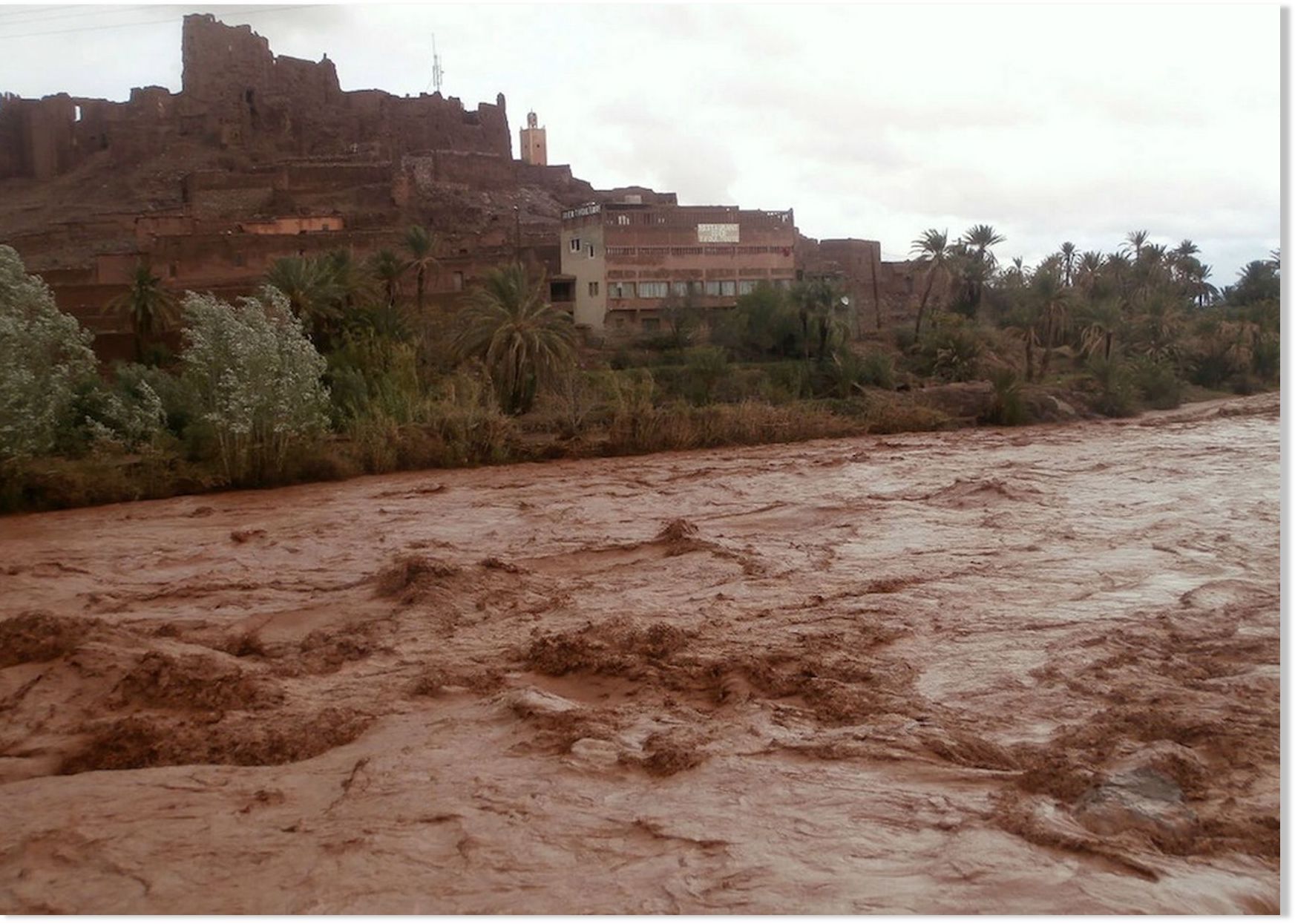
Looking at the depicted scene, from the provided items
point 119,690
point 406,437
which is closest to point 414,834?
point 119,690

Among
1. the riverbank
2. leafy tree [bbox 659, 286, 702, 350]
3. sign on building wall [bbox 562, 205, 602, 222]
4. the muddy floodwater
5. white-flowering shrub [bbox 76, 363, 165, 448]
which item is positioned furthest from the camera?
sign on building wall [bbox 562, 205, 602, 222]

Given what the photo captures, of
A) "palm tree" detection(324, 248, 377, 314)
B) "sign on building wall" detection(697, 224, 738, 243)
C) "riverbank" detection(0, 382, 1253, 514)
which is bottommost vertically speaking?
"riverbank" detection(0, 382, 1253, 514)

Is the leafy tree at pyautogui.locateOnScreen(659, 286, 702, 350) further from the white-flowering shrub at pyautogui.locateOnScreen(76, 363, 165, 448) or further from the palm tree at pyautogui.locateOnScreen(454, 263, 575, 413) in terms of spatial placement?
the white-flowering shrub at pyautogui.locateOnScreen(76, 363, 165, 448)

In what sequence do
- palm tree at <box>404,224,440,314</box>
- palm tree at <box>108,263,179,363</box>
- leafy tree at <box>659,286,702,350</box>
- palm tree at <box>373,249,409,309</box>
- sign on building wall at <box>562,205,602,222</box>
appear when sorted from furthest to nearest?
sign on building wall at <box>562,205,602,222</box> → leafy tree at <box>659,286,702,350</box> → palm tree at <box>404,224,440,314</box> → palm tree at <box>373,249,409,309</box> → palm tree at <box>108,263,179,363</box>

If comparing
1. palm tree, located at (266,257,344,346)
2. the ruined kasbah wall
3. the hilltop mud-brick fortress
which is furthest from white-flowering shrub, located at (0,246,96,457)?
the ruined kasbah wall

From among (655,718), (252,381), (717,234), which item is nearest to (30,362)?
(252,381)

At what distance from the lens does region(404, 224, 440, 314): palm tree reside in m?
37.4

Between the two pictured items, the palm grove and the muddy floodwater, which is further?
the palm grove

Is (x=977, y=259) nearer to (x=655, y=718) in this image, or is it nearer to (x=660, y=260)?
(x=660, y=260)

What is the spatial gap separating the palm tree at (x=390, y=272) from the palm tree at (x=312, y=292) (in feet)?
12.8

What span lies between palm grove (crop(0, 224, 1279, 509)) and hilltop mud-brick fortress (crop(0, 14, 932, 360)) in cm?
539

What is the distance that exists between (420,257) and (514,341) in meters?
8.76

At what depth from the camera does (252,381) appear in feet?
77.2

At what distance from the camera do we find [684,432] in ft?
99.7
